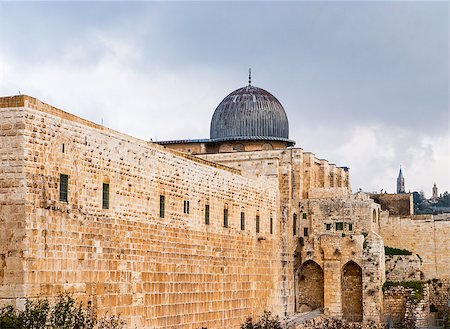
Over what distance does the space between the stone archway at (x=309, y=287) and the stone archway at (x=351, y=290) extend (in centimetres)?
94

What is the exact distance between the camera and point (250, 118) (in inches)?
1366

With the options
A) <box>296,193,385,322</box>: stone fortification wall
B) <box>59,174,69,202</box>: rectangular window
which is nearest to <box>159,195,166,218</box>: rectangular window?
<box>59,174,69,202</box>: rectangular window

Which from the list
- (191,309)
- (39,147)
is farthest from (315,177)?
(39,147)

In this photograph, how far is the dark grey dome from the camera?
3469 cm

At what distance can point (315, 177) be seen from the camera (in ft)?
112

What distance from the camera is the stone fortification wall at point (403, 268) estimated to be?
33.8 m

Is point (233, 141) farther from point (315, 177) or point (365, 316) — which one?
point (365, 316)

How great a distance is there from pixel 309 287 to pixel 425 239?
6.14 meters

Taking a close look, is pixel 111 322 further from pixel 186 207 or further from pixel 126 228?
pixel 186 207

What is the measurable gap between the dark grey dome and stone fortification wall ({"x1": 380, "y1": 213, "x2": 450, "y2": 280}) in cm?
570

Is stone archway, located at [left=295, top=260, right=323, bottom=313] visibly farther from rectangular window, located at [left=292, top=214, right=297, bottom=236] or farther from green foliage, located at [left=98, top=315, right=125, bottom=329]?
green foliage, located at [left=98, top=315, right=125, bottom=329]

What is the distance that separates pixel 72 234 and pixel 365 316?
16.9 metres

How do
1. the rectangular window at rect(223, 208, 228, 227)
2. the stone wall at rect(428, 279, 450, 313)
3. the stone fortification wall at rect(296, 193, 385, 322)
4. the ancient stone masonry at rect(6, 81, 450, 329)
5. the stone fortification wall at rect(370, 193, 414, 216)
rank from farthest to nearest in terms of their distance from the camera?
the stone fortification wall at rect(370, 193, 414, 216), the stone wall at rect(428, 279, 450, 313), the stone fortification wall at rect(296, 193, 385, 322), the rectangular window at rect(223, 208, 228, 227), the ancient stone masonry at rect(6, 81, 450, 329)

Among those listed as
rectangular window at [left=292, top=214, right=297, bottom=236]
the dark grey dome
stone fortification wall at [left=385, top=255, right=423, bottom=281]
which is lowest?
stone fortification wall at [left=385, top=255, right=423, bottom=281]
